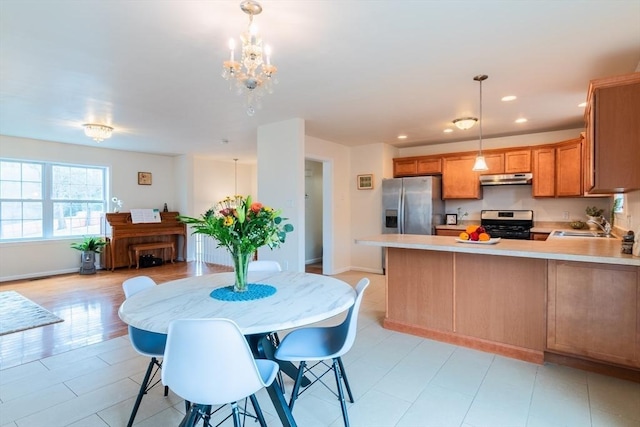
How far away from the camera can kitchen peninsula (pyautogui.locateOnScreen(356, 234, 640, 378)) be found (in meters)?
2.25

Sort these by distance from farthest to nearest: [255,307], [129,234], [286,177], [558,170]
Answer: [129,234]
[558,170]
[286,177]
[255,307]

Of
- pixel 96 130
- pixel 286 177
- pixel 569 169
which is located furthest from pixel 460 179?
pixel 96 130

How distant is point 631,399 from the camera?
2061mm

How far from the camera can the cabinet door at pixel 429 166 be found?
562 cm

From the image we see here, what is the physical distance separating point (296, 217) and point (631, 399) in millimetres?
3449

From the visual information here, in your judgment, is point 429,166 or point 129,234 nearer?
point 429,166

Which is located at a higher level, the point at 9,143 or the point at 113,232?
the point at 9,143

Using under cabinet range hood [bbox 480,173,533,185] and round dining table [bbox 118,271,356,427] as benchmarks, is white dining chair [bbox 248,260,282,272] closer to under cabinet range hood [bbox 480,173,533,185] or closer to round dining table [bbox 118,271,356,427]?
round dining table [bbox 118,271,356,427]

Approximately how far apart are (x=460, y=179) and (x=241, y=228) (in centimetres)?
463

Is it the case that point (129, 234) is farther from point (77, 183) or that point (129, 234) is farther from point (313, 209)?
point (313, 209)

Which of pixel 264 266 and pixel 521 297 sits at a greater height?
pixel 264 266

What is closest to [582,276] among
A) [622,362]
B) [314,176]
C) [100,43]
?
[622,362]

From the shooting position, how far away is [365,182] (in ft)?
20.0

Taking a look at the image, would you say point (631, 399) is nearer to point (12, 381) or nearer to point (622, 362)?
point (622, 362)
